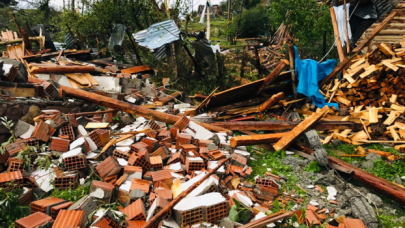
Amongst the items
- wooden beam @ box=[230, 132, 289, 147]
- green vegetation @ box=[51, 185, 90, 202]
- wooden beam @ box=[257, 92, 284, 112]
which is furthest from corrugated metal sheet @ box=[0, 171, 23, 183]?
wooden beam @ box=[257, 92, 284, 112]

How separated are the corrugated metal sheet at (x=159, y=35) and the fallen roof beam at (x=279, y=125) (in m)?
3.74

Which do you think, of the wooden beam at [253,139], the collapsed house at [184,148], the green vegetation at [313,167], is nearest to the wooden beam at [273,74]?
the collapsed house at [184,148]

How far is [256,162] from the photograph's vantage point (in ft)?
15.8

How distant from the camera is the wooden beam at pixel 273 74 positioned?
6633 millimetres

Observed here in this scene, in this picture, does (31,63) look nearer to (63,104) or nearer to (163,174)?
(63,104)

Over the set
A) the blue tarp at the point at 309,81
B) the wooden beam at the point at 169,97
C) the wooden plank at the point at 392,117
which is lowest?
the wooden plank at the point at 392,117

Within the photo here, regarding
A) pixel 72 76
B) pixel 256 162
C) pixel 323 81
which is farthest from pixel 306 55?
pixel 72 76

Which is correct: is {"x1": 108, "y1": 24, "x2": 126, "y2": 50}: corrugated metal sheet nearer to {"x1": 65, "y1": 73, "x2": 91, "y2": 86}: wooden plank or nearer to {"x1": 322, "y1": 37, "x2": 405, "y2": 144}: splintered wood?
{"x1": 65, "y1": 73, "x2": 91, "y2": 86}: wooden plank

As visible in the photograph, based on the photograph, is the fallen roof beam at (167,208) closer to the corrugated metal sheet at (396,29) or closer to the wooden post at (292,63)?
the wooden post at (292,63)

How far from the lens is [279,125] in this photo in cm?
577

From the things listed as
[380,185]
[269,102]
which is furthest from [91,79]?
[380,185]

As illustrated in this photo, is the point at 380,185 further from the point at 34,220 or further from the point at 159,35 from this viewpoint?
the point at 159,35

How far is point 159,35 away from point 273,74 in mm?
3934

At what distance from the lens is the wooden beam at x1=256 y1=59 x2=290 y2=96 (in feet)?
21.8
